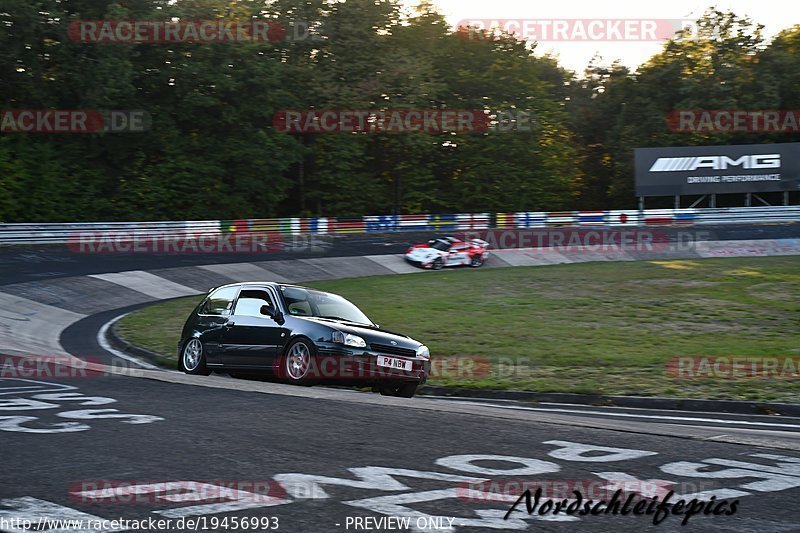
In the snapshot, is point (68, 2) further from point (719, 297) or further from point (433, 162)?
point (719, 297)

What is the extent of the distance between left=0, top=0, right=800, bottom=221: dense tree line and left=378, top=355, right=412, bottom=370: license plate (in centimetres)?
3674

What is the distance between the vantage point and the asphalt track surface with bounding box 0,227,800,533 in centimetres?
490

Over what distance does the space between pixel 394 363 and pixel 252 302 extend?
2562 millimetres

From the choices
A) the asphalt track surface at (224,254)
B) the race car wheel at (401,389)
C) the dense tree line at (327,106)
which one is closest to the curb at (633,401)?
the race car wheel at (401,389)

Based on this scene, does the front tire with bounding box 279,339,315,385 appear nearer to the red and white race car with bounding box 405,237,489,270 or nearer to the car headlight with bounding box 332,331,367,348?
the car headlight with bounding box 332,331,367,348

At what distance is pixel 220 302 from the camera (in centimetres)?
1398

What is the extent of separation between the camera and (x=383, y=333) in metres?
12.4

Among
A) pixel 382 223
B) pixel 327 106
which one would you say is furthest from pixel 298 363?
pixel 327 106

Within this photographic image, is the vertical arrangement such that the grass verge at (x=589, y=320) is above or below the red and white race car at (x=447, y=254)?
below

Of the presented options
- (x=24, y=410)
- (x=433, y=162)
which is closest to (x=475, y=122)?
(x=433, y=162)

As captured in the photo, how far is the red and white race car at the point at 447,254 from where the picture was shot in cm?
3822

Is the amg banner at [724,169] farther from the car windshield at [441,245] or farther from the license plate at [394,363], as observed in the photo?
the license plate at [394,363]

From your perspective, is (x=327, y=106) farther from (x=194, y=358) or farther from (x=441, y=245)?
(x=194, y=358)

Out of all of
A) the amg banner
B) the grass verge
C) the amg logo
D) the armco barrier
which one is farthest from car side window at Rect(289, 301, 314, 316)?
the amg logo
